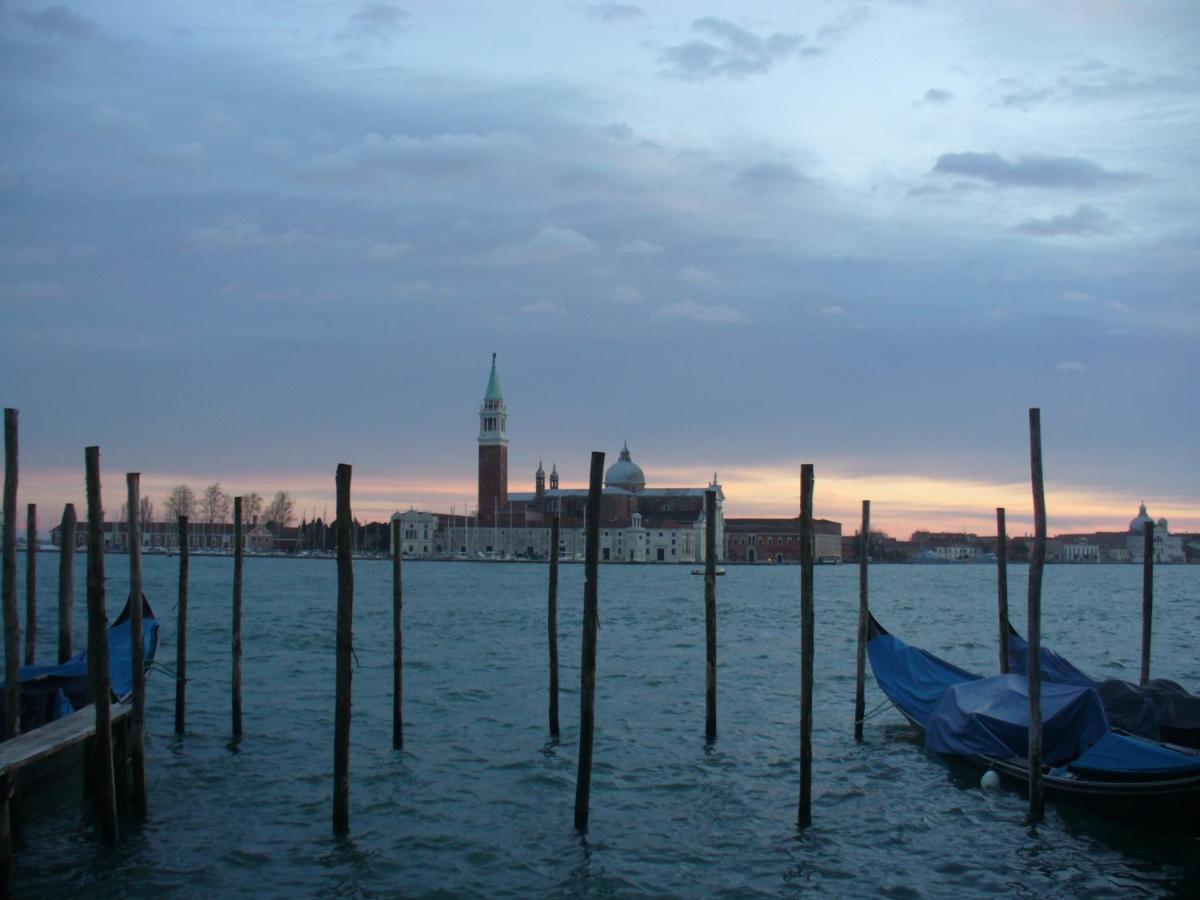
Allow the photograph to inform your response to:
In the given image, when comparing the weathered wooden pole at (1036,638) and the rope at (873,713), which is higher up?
the weathered wooden pole at (1036,638)

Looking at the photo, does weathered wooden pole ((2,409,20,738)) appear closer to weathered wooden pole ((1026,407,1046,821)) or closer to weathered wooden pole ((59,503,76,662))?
weathered wooden pole ((59,503,76,662))

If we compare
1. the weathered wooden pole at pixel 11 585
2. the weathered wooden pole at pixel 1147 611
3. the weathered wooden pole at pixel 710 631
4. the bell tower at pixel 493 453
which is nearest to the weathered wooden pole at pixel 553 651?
the weathered wooden pole at pixel 710 631

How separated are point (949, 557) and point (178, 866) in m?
167

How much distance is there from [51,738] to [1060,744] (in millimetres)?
8388

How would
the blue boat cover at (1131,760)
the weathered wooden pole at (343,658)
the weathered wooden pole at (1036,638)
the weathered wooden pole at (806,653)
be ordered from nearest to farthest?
the weathered wooden pole at (343,658), the blue boat cover at (1131,760), the weathered wooden pole at (806,653), the weathered wooden pole at (1036,638)

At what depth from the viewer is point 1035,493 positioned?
9984 millimetres

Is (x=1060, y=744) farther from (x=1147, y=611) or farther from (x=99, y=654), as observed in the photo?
(x=99, y=654)

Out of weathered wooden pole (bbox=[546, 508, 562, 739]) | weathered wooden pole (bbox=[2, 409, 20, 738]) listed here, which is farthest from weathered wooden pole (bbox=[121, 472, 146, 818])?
weathered wooden pole (bbox=[546, 508, 562, 739])

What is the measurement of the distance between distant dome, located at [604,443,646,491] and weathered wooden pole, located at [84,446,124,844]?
356ft

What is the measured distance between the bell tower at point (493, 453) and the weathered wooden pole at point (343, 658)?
97.5 metres

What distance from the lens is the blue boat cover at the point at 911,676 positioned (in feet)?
44.0

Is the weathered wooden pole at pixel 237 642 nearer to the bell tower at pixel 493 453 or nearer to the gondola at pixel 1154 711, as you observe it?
the gondola at pixel 1154 711

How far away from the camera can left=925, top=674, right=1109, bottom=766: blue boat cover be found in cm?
1059

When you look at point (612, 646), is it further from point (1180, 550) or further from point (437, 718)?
point (1180, 550)
